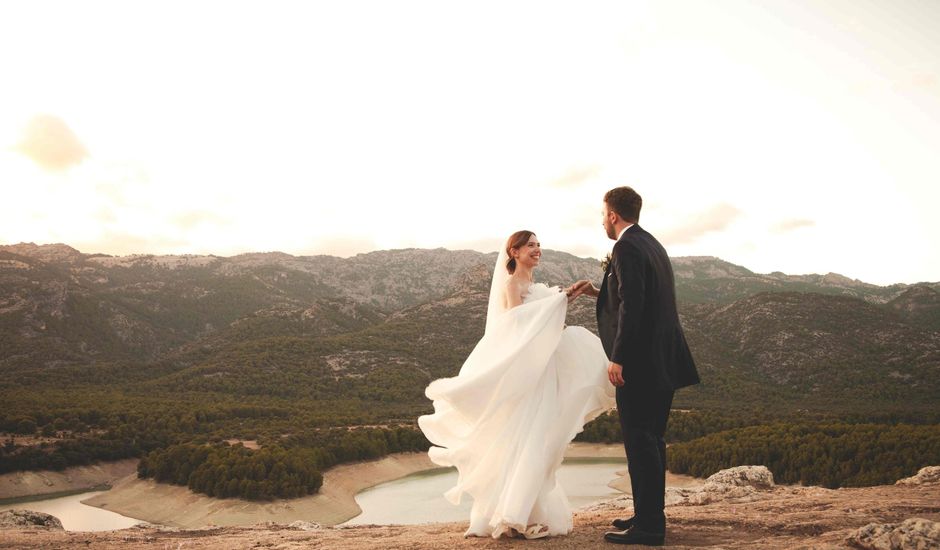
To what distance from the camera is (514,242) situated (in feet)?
19.4

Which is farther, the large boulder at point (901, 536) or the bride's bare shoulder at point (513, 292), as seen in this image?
the bride's bare shoulder at point (513, 292)

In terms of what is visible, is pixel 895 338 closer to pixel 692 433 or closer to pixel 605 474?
pixel 692 433

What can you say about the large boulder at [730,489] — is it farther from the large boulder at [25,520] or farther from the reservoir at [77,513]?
the reservoir at [77,513]

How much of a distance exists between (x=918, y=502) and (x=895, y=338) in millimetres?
76719

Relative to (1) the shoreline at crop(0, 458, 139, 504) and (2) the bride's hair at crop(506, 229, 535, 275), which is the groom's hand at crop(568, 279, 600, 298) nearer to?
(2) the bride's hair at crop(506, 229, 535, 275)

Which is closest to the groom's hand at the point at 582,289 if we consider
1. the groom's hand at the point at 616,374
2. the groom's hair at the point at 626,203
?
the groom's hair at the point at 626,203

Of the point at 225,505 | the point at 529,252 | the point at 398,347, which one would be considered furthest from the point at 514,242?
the point at 398,347

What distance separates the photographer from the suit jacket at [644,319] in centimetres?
479

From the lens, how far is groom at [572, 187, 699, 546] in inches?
188

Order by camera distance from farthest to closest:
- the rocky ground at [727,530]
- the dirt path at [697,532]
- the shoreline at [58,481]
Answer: the shoreline at [58,481] → the dirt path at [697,532] → the rocky ground at [727,530]

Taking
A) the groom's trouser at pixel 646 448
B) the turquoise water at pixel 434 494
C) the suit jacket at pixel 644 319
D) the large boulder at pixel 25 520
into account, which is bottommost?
the turquoise water at pixel 434 494

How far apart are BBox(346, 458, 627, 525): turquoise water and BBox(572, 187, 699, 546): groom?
17928 millimetres

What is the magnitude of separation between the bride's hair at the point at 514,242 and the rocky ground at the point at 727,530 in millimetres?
2519

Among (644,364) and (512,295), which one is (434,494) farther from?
(644,364)
